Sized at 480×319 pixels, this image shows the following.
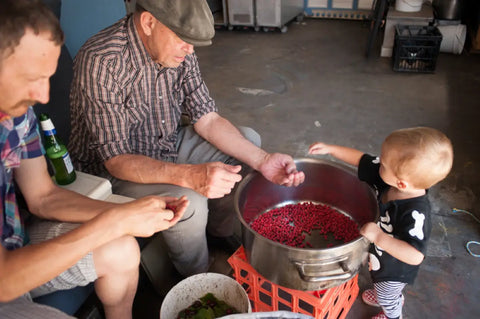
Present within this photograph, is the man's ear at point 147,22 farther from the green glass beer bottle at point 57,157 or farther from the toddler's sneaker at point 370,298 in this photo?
the toddler's sneaker at point 370,298

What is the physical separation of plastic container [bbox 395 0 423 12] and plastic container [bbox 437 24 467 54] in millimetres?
283

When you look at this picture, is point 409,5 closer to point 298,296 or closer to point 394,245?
point 394,245

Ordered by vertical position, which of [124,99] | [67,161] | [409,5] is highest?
[124,99]

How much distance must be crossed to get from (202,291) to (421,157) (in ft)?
2.80

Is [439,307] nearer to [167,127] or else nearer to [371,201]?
[371,201]

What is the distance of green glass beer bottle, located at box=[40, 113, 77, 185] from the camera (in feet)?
4.21

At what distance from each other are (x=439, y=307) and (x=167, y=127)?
1.32 m

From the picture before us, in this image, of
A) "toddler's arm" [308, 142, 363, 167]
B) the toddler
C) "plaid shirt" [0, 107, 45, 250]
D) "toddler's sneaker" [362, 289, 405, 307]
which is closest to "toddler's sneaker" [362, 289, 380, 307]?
"toddler's sneaker" [362, 289, 405, 307]

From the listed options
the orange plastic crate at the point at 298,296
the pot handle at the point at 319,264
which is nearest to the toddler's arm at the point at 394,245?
the pot handle at the point at 319,264

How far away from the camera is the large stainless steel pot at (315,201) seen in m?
1.18

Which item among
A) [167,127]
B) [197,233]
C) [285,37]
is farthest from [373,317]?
[285,37]

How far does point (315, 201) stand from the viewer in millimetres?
1707

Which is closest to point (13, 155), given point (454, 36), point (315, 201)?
point (315, 201)

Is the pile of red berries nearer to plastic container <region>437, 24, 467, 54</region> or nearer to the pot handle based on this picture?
the pot handle
